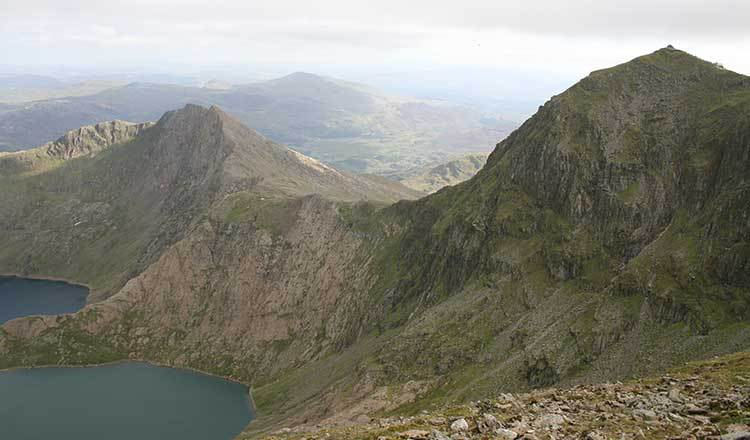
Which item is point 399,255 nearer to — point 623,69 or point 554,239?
point 554,239

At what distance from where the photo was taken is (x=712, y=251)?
84250 mm

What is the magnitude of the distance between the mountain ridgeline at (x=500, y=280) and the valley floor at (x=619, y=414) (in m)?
34.0

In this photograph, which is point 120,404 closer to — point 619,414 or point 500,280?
point 500,280

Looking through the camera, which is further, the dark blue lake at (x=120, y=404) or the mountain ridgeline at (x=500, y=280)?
the dark blue lake at (x=120, y=404)

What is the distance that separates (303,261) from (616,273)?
94070mm

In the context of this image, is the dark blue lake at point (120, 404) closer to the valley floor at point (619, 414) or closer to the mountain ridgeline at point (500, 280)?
the mountain ridgeline at point (500, 280)

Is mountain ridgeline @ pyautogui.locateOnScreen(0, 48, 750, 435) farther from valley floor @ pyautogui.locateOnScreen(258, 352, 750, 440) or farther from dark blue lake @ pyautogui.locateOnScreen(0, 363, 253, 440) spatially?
valley floor @ pyautogui.locateOnScreen(258, 352, 750, 440)

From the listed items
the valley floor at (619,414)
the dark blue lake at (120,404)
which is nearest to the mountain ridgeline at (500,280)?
the dark blue lake at (120,404)

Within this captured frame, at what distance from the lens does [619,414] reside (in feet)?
120

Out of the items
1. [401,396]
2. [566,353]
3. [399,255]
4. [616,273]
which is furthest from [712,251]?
A: [399,255]

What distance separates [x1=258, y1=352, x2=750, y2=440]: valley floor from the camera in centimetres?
3172

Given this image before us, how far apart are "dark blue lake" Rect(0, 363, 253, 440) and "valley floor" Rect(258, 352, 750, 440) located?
311 feet

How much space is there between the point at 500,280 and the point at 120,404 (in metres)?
99.1

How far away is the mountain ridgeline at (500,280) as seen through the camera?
3359 inches
